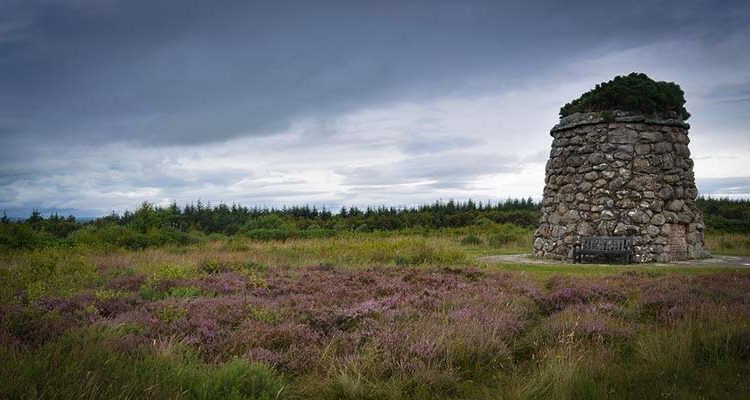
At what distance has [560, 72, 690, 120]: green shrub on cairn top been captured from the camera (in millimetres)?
19172

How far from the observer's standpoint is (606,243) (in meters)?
18.2

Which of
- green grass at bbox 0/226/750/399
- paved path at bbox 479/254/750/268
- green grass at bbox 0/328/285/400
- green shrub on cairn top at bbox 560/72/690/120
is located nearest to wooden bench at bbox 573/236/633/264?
paved path at bbox 479/254/750/268

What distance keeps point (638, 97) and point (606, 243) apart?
5677 millimetres

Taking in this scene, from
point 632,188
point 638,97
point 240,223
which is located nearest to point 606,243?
point 632,188

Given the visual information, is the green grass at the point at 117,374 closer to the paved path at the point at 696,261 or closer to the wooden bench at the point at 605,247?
the paved path at the point at 696,261

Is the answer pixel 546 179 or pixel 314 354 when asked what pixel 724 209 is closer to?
pixel 546 179

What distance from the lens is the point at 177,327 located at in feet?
22.5

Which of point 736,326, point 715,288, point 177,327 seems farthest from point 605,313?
point 177,327

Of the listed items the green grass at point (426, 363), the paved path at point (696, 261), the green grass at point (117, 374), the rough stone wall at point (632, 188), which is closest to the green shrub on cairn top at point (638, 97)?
the rough stone wall at point (632, 188)

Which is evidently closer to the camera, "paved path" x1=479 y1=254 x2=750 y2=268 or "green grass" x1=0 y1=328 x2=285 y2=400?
"green grass" x1=0 y1=328 x2=285 y2=400

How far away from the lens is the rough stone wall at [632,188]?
18.5 meters

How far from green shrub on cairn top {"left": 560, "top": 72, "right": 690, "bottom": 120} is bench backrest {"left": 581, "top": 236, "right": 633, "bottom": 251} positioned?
5031 millimetres

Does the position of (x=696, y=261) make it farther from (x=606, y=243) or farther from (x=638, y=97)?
(x=638, y=97)

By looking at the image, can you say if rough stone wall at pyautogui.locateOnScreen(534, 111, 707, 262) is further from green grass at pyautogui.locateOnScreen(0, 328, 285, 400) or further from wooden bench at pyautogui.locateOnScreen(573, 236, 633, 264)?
green grass at pyautogui.locateOnScreen(0, 328, 285, 400)
